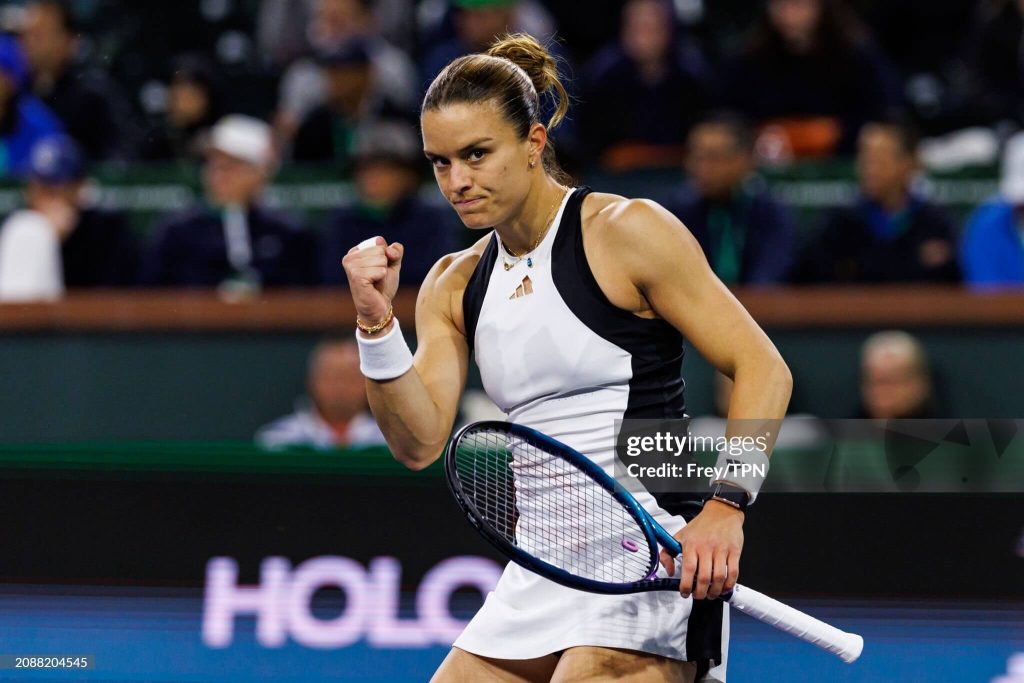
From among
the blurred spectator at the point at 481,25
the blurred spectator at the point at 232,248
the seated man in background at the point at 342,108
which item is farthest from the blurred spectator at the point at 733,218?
the seated man in background at the point at 342,108

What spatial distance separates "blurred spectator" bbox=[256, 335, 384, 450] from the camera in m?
5.96

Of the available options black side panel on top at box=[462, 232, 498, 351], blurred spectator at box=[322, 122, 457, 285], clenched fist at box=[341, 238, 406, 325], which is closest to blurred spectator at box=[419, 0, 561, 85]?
blurred spectator at box=[322, 122, 457, 285]

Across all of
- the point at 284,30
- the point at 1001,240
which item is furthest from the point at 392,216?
the point at 284,30

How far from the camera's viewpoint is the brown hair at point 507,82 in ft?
10.2

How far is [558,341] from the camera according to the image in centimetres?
314

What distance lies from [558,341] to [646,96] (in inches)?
190

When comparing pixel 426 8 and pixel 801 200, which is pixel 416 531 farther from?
pixel 426 8

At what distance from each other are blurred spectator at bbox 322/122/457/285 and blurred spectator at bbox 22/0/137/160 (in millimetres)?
2163

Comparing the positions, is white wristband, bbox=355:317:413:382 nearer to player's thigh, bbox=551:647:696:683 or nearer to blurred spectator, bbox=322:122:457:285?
player's thigh, bbox=551:647:696:683

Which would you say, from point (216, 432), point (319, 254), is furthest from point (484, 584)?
point (319, 254)

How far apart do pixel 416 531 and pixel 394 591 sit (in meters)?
0.21

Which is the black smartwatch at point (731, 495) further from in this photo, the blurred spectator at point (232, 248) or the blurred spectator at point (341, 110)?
the blurred spectator at point (341, 110)

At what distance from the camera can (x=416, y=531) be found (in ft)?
16.0

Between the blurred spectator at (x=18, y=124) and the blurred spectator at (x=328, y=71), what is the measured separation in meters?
1.29
